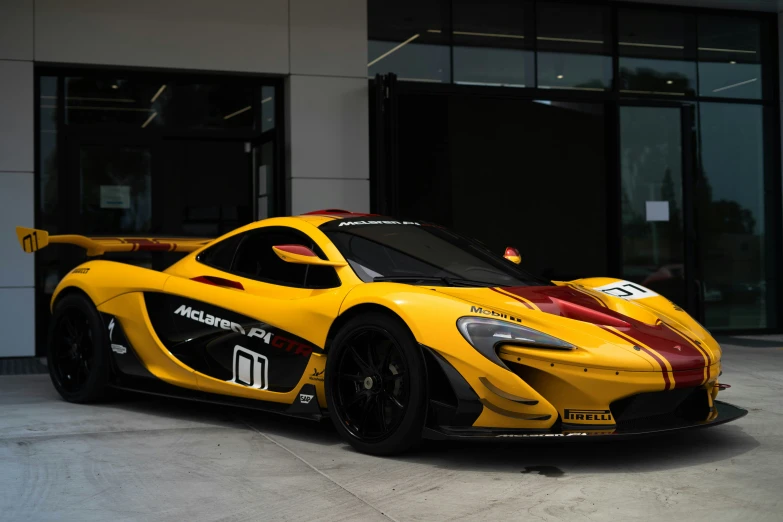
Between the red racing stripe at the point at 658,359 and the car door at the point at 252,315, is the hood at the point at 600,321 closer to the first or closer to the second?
the red racing stripe at the point at 658,359


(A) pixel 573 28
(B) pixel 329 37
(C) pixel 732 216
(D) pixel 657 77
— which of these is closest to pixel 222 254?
(B) pixel 329 37

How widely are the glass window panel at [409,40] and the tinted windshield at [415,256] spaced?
5.22 meters

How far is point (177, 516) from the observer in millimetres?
3641

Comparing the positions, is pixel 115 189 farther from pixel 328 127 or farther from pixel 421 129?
pixel 421 129

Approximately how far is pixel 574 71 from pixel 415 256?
267 inches

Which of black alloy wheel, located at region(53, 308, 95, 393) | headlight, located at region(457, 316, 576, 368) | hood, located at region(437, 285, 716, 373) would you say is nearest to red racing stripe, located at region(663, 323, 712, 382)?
hood, located at region(437, 285, 716, 373)

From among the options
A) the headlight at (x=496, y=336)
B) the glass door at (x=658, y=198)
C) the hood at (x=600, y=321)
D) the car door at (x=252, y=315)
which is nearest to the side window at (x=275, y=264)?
the car door at (x=252, y=315)

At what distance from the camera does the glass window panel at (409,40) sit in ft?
35.3

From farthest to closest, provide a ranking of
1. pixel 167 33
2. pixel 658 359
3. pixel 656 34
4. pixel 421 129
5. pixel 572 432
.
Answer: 1. pixel 656 34
2. pixel 421 129
3. pixel 167 33
4. pixel 658 359
5. pixel 572 432

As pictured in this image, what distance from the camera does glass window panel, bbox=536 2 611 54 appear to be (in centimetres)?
1141

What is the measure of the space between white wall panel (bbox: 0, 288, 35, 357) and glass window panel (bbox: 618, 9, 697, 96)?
7.05 m

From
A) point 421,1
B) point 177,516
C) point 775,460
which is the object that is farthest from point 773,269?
point 177,516

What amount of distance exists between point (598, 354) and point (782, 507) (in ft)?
3.18

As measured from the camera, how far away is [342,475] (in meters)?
4.32
